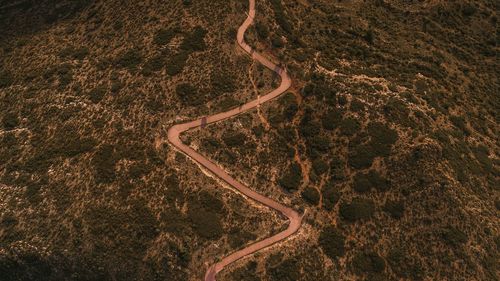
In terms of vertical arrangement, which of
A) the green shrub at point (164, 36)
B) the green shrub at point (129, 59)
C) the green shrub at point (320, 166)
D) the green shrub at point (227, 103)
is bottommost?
the green shrub at point (320, 166)

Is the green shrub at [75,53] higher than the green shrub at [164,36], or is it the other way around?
the green shrub at [164,36]

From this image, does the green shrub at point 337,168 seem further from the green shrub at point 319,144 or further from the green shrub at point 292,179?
the green shrub at point 292,179

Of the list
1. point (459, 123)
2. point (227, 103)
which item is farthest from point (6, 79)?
point (459, 123)

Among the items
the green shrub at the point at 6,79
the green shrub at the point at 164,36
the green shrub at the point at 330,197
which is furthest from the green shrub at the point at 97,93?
the green shrub at the point at 330,197

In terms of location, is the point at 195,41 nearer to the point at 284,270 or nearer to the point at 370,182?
the point at 370,182

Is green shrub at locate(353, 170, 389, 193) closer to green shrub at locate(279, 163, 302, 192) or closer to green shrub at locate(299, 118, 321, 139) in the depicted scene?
green shrub at locate(279, 163, 302, 192)

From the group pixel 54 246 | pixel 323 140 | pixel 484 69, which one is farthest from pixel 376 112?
pixel 54 246

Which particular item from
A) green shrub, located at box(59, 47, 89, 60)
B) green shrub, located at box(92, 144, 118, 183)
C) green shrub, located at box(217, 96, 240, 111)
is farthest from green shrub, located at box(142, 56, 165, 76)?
green shrub, located at box(92, 144, 118, 183)
